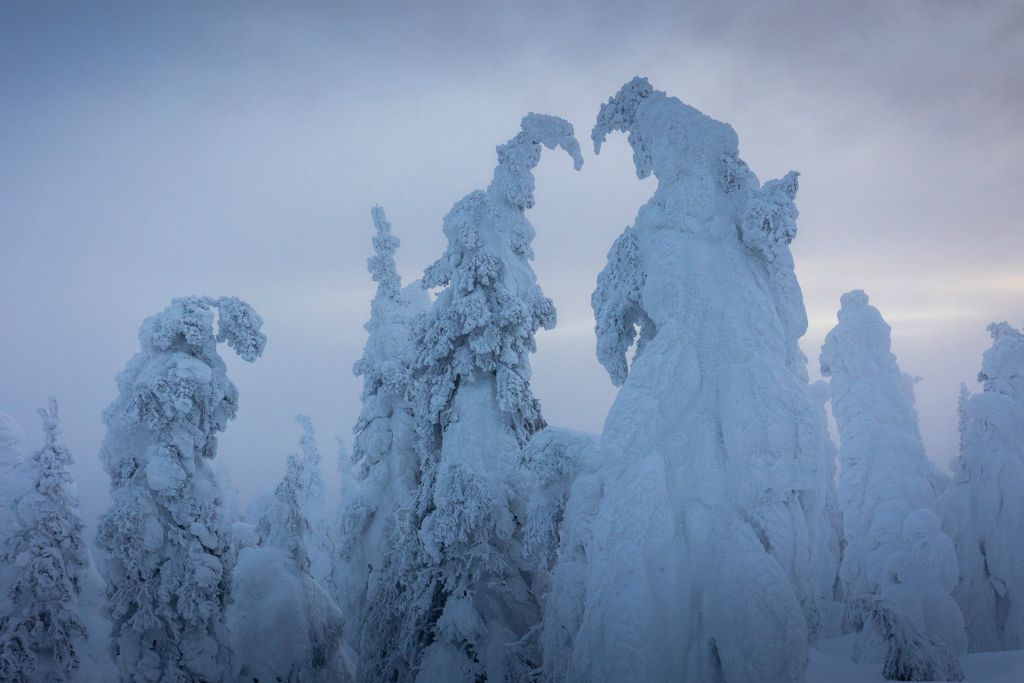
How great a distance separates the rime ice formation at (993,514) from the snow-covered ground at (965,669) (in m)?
4.97

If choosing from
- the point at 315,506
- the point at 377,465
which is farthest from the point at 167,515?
the point at 315,506

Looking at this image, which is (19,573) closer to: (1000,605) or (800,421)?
(800,421)

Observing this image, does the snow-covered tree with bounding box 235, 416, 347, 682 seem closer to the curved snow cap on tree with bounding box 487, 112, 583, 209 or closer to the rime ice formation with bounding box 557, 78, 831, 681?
the rime ice formation with bounding box 557, 78, 831, 681

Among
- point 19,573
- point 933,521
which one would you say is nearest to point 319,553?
point 19,573

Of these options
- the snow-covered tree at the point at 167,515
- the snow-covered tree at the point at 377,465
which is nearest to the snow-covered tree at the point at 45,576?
the snow-covered tree at the point at 167,515

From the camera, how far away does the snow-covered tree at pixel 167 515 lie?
11.0 m

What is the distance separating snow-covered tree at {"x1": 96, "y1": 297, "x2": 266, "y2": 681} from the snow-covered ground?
31.2 feet

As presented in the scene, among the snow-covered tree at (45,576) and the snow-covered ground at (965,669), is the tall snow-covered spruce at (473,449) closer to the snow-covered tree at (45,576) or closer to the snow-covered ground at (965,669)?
the snow-covered ground at (965,669)

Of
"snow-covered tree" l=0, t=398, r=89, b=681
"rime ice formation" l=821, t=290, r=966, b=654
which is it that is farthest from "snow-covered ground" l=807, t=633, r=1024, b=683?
"snow-covered tree" l=0, t=398, r=89, b=681

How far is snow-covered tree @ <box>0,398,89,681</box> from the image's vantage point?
1404cm

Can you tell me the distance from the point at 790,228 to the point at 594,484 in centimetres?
394

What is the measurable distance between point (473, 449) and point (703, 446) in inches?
215

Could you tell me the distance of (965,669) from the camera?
11.7 meters

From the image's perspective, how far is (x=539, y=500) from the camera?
31.8ft
